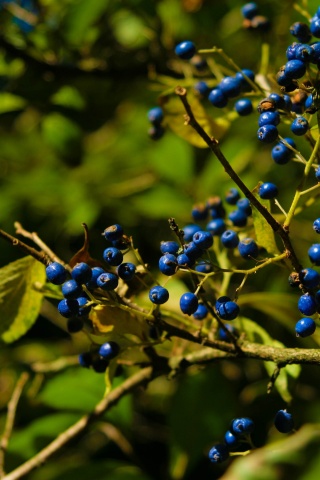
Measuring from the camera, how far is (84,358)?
1.59 meters

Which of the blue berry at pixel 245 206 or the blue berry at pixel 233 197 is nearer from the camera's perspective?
the blue berry at pixel 245 206

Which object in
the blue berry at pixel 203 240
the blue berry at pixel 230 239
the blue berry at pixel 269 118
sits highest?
the blue berry at pixel 269 118

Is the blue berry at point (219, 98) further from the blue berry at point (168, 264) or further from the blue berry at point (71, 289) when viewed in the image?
the blue berry at point (71, 289)

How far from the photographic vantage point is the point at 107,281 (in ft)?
4.22

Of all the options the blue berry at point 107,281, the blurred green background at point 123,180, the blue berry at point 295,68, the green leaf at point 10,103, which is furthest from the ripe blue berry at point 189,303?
the green leaf at point 10,103

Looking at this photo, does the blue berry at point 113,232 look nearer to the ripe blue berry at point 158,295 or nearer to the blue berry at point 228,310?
the ripe blue berry at point 158,295

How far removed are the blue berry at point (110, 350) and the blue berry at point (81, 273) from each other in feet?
0.82

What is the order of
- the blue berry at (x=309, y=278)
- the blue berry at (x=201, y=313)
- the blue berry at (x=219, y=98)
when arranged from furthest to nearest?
the blue berry at (x=219, y=98)
the blue berry at (x=201, y=313)
the blue berry at (x=309, y=278)

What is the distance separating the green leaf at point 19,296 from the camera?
1.59 m

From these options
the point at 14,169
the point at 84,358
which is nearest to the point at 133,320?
the point at 84,358

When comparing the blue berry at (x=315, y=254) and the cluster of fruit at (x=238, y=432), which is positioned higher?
the blue berry at (x=315, y=254)

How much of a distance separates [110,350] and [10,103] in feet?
5.96

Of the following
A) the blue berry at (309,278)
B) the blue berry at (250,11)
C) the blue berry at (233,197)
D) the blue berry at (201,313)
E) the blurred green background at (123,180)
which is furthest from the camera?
the blurred green background at (123,180)

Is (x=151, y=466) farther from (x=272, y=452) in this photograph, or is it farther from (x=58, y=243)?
(x=272, y=452)
